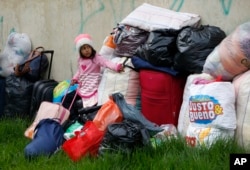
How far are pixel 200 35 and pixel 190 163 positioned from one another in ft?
5.02

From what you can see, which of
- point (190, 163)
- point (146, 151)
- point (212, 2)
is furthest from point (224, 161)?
point (212, 2)

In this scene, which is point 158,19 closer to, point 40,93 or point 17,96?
point 40,93

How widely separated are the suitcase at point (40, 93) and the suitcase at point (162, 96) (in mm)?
1820

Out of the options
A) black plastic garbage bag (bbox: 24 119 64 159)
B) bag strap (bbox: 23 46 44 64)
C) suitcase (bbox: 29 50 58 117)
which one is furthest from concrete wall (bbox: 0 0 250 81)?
black plastic garbage bag (bbox: 24 119 64 159)

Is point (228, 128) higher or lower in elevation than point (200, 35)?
lower

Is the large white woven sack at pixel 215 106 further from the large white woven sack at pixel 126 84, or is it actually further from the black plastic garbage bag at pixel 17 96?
the black plastic garbage bag at pixel 17 96

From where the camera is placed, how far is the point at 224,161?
11.9 feet

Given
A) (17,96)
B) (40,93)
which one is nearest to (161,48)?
(40,93)

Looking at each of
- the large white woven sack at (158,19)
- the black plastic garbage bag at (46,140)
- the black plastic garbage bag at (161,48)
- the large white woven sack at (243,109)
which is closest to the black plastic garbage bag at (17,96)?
the black plastic garbage bag at (46,140)

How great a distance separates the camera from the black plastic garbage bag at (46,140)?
14.8 feet

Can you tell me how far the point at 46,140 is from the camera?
4633mm

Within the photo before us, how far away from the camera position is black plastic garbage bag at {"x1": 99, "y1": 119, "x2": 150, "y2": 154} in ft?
13.2

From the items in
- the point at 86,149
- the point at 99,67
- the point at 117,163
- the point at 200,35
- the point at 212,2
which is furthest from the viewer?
the point at 99,67

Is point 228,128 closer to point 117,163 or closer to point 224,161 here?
point 224,161
